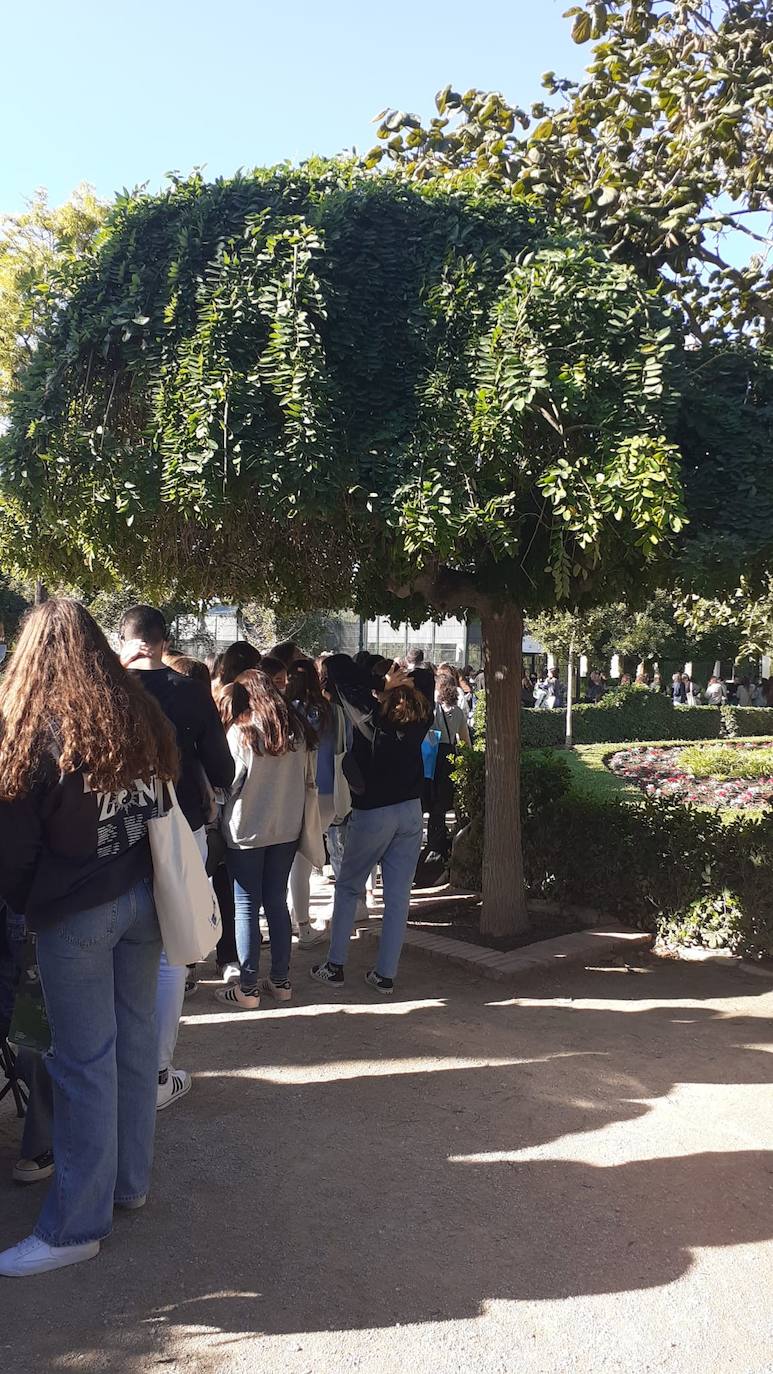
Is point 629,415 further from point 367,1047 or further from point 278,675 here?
point 367,1047

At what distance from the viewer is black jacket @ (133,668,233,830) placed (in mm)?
4500

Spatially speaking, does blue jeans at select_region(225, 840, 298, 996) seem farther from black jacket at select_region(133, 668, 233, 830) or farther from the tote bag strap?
the tote bag strap

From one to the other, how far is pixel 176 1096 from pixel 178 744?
4.84 ft

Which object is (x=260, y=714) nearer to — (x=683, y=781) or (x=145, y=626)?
(x=145, y=626)

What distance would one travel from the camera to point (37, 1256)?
314 centimetres

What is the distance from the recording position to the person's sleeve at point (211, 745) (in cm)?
457

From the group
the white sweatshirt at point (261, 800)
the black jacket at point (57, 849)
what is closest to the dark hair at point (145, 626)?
the black jacket at point (57, 849)

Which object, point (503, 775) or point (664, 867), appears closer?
point (664, 867)

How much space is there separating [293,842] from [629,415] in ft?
9.03

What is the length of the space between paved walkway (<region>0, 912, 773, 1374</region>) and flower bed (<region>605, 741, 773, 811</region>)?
6.37m

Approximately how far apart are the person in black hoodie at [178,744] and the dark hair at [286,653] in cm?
138

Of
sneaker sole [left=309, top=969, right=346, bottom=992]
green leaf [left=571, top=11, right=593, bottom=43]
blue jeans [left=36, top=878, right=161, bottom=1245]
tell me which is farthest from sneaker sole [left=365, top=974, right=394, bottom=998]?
green leaf [left=571, top=11, right=593, bottom=43]

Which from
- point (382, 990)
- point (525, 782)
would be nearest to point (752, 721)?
point (525, 782)

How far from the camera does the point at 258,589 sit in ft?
24.1
